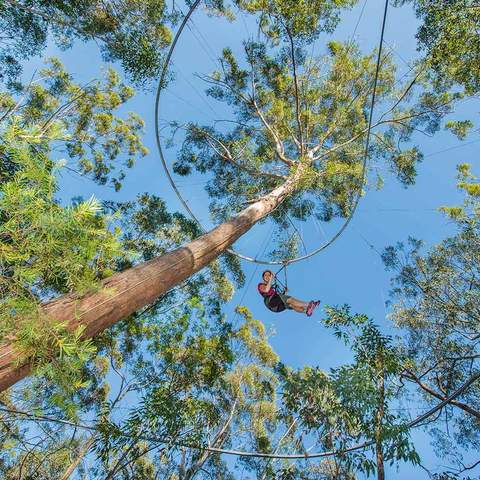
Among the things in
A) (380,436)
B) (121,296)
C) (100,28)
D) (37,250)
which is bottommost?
(37,250)

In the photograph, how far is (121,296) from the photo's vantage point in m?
2.70

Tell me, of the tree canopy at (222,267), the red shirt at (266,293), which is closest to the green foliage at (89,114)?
the tree canopy at (222,267)

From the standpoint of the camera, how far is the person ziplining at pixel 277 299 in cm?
590

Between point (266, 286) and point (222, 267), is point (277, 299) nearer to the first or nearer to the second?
point (266, 286)

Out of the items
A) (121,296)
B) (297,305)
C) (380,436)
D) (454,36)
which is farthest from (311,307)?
(454,36)

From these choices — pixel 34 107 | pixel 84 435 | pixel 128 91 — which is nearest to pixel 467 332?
pixel 84 435

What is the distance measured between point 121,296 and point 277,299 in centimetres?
398

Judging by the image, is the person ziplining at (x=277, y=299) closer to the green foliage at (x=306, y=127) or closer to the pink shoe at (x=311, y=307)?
the pink shoe at (x=311, y=307)

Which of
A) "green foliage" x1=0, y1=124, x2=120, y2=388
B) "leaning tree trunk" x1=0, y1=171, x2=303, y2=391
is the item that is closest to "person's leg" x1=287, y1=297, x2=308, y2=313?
"leaning tree trunk" x1=0, y1=171, x2=303, y2=391

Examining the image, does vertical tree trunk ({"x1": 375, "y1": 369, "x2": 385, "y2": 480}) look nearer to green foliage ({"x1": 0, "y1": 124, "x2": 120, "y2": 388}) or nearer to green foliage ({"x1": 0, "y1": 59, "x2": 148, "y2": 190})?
green foliage ({"x1": 0, "y1": 124, "x2": 120, "y2": 388})

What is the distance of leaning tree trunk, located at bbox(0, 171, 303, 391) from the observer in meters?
1.99

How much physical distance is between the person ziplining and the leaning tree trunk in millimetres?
1608

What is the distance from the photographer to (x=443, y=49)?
8930 millimetres

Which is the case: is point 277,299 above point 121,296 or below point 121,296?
above
